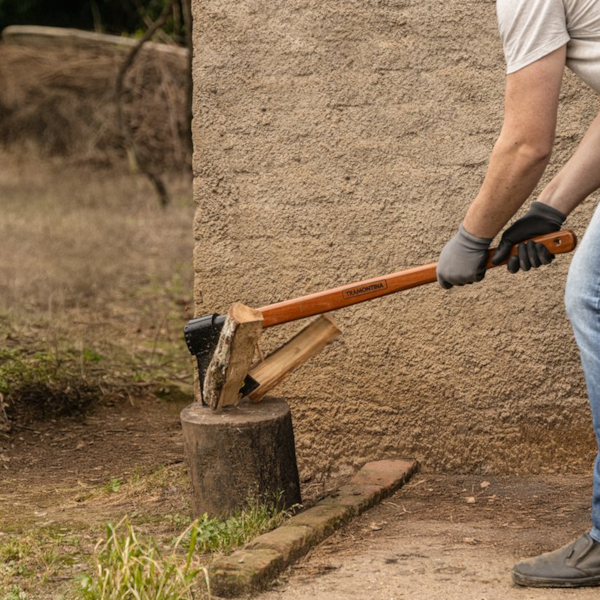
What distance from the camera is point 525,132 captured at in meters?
2.49

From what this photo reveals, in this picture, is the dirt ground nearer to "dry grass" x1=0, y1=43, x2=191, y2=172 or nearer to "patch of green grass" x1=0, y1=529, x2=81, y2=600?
"patch of green grass" x1=0, y1=529, x2=81, y2=600

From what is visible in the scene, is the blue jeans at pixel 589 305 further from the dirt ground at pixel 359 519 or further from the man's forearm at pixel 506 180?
the dirt ground at pixel 359 519

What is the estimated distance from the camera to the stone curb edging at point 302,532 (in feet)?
8.89

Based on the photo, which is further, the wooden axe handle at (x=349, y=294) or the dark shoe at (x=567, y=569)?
the wooden axe handle at (x=349, y=294)

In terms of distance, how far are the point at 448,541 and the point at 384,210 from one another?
125 cm

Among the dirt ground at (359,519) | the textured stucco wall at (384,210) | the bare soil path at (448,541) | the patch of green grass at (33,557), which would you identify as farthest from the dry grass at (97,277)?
the bare soil path at (448,541)

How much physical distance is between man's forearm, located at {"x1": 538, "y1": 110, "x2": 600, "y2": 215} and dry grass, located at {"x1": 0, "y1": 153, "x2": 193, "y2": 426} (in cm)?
298

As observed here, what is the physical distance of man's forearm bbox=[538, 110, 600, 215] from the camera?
8.88 feet

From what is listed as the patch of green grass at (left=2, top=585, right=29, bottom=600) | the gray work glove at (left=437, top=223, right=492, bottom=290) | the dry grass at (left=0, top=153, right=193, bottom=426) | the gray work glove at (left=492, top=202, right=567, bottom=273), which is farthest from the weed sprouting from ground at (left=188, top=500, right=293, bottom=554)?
the dry grass at (left=0, top=153, right=193, bottom=426)

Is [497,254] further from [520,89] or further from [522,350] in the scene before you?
[522,350]

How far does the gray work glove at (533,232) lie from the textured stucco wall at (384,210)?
81cm

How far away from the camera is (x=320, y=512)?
325cm

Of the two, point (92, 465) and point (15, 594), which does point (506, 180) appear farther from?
point (92, 465)

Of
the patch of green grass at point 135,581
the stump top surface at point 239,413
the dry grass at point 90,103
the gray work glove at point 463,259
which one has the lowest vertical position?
the patch of green grass at point 135,581
